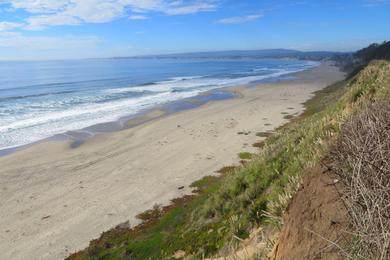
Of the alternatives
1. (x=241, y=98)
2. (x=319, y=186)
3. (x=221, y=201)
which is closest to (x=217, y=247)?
(x=221, y=201)

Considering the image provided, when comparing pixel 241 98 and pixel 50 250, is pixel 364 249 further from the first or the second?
pixel 241 98

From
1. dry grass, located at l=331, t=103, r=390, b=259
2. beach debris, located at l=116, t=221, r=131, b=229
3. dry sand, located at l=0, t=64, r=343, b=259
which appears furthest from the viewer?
dry sand, located at l=0, t=64, r=343, b=259

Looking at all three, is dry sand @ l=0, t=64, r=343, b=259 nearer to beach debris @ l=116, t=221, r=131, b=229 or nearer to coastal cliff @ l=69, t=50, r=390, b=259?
beach debris @ l=116, t=221, r=131, b=229

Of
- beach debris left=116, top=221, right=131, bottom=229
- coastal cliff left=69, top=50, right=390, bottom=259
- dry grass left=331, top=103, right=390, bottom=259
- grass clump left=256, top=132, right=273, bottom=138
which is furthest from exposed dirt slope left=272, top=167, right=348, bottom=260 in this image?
grass clump left=256, top=132, right=273, bottom=138

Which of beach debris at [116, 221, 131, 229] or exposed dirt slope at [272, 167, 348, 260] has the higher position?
exposed dirt slope at [272, 167, 348, 260]

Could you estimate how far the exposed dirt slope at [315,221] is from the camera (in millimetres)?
3770

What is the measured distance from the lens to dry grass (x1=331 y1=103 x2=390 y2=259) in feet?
8.96

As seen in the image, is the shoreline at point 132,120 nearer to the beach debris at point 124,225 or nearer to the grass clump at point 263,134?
the grass clump at point 263,134

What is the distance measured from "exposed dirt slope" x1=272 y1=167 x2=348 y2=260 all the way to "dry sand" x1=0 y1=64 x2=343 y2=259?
31.2ft

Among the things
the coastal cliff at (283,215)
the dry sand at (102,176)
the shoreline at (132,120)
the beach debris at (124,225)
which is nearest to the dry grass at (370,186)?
the coastal cliff at (283,215)

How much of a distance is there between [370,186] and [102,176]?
17201 mm

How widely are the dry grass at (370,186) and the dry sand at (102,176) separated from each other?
10.6 m

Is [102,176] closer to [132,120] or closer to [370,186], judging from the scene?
[132,120]

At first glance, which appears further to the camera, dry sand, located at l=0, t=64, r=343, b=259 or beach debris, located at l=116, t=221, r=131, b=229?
dry sand, located at l=0, t=64, r=343, b=259
